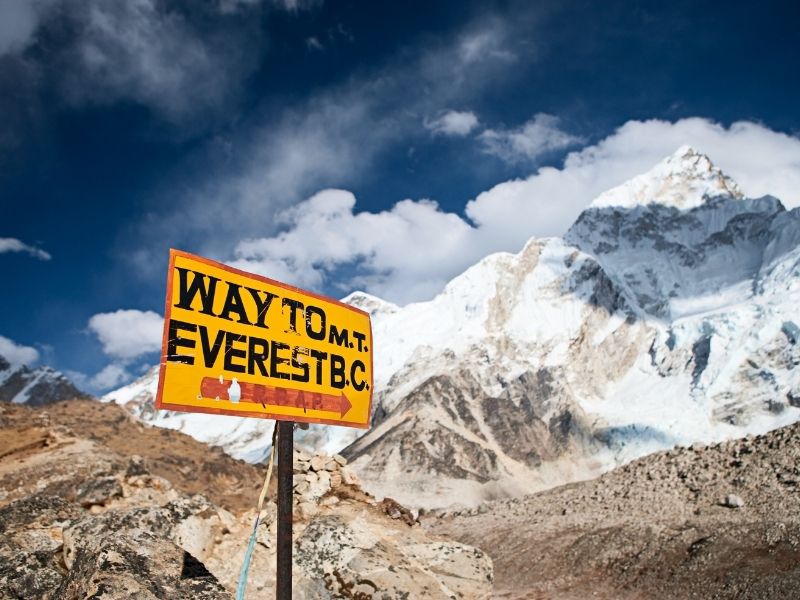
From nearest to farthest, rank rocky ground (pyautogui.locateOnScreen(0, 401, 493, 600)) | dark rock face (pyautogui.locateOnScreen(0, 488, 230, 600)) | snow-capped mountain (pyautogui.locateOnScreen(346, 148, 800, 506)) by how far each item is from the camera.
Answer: dark rock face (pyautogui.locateOnScreen(0, 488, 230, 600)) → rocky ground (pyautogui.locateOnScreen(0, 401, 493, 600)) → snow-capped mountain (pyautogui.locateOnScreen(346, 148, 800, 506))

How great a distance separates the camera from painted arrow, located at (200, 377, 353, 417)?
14.7 ft

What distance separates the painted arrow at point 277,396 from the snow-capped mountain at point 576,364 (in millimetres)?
89758

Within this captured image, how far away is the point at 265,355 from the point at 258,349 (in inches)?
3.1

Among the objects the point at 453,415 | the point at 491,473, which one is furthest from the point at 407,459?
the point at 453,415

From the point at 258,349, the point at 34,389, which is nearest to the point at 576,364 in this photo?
the point at 258,349

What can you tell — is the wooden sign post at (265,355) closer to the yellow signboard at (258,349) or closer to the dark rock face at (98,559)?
the yellow signboard at (258,349)

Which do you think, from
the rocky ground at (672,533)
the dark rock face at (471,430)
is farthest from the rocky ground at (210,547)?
the dark rock face at (471,430)

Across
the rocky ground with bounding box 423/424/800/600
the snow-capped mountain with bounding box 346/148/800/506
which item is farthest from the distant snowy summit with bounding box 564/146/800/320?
the rocky ground with bounding box 423/424/800/600

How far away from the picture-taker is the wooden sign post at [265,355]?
4398mm

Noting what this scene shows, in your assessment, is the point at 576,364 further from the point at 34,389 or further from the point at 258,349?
the point at 34,389

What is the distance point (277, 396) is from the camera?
491cm

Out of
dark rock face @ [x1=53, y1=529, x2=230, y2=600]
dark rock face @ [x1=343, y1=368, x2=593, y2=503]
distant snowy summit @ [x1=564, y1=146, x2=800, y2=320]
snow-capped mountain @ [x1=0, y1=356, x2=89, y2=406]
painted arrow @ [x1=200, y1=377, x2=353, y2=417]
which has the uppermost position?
distant snowy summit @ [x1=564, y1=146, x2=800, y2=320]

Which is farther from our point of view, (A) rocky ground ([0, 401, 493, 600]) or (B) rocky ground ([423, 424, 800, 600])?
(B) rocky ground ([423, 424, 800, 600])

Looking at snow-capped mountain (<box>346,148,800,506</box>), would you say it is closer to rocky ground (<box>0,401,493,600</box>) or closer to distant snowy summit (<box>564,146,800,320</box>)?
distant snowy summit (<box>564,146,800,320</box>)
